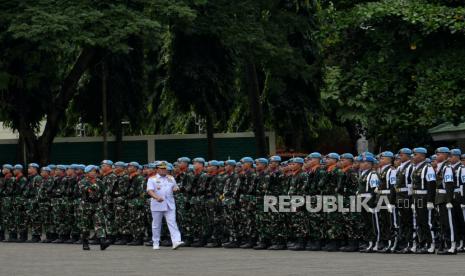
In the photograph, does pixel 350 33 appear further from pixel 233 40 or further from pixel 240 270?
pixel 240 270

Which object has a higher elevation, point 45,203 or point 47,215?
point 45,203

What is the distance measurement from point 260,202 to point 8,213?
331 inches

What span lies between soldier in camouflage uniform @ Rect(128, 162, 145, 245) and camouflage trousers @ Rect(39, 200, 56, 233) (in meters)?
2.91

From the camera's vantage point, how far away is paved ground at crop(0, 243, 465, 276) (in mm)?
18672

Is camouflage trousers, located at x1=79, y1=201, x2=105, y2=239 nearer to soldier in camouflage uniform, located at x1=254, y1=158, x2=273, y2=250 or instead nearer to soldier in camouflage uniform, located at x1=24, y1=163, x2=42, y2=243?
soldier in camouflage uniform, located at x1=254, y1=158, x2=273, y2=250

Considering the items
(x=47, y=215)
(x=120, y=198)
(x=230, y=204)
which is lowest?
(x=47, y=215)

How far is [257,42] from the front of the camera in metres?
36.9

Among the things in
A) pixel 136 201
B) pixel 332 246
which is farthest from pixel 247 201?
pixel 136 201

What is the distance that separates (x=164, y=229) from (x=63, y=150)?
21104mm

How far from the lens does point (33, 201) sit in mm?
30953

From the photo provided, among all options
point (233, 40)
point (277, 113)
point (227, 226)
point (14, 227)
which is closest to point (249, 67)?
point (233, 40)

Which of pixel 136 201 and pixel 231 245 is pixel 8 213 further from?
pixel 231 245

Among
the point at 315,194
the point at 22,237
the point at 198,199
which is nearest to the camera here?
the point at 315,194

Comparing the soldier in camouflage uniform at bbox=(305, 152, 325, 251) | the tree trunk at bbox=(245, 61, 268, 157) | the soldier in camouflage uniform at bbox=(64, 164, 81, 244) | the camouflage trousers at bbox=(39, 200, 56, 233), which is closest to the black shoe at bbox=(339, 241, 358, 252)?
the soldier in camouflage uniform at bbox=(305, 152, 325, 251)
